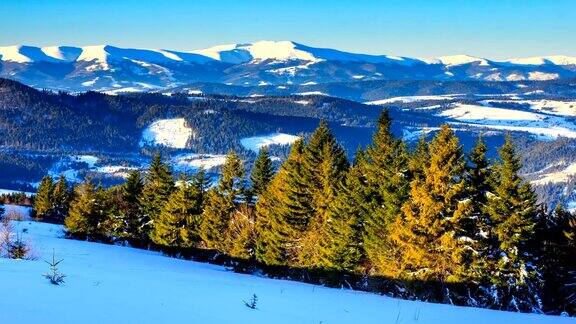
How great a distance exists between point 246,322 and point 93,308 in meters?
2.73

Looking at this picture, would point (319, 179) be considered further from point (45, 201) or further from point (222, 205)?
point (45, 201)

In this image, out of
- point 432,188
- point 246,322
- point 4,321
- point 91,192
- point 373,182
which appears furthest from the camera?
point 91,192

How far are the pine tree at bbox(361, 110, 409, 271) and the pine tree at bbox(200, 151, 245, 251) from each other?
14901 mm

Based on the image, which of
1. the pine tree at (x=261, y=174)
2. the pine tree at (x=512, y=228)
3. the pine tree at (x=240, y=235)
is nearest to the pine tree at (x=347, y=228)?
the pine tree at (x=512, y=228)

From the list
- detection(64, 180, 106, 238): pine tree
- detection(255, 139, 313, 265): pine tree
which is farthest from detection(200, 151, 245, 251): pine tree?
detection(64, 180, 106, 238): pine tree

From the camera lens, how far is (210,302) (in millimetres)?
12250

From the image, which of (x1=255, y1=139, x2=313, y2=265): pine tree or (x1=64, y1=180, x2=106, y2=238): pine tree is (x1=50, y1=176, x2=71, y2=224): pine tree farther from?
(x1=255, y1=139, x2=313, y2=265): pine tree

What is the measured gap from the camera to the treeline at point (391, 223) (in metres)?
33.0

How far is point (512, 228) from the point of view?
1329 inches

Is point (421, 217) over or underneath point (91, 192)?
over

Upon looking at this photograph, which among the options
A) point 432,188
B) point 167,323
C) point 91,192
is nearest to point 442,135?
point 432,188

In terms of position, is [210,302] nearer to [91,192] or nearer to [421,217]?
[421,217]

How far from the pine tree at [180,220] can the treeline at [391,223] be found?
4.1 inches

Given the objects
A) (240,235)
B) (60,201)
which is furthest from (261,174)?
(60,201)
